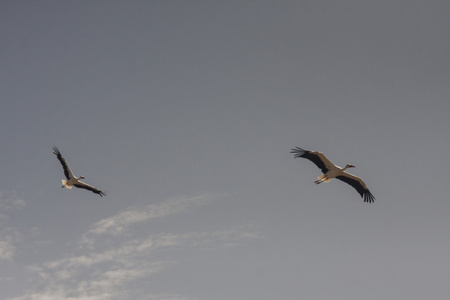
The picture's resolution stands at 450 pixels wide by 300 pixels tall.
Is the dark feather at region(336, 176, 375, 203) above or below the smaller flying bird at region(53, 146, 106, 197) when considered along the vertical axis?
below

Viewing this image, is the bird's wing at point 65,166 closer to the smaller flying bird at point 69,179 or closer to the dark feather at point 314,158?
the smaller flying bird at point 69,179

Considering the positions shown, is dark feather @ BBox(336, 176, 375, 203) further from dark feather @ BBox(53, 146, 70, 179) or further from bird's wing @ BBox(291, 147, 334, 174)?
dark feather @ BBox(53, 146, 70, 179)

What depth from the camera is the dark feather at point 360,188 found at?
87.6ft

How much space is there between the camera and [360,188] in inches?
1064

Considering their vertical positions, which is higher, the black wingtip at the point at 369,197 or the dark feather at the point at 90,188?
the dark feather at the point at 90,188

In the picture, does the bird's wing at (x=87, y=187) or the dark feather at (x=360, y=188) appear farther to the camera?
the bird's wing at (x=87, y=187)

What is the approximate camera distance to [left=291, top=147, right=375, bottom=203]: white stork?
25.7 metres

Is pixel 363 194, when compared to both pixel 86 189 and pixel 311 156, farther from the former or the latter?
pixel 86 189

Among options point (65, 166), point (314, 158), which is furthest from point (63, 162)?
point (314, 158)

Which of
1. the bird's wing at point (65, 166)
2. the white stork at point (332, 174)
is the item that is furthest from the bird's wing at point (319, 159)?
the bird's wing at point (65, 166)

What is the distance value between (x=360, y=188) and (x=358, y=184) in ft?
0.88

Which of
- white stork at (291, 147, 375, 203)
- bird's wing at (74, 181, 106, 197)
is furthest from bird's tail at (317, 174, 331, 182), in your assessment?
bird's wing at (74, 181, 106, 197)

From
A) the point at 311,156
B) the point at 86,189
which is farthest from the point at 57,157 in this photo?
the point at 311,156

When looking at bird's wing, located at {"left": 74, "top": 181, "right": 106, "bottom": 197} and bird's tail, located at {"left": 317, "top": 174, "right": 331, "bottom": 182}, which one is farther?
bird's wing, located at {"left": 74, "top": 181, "right": 106, "bottom": 197}
